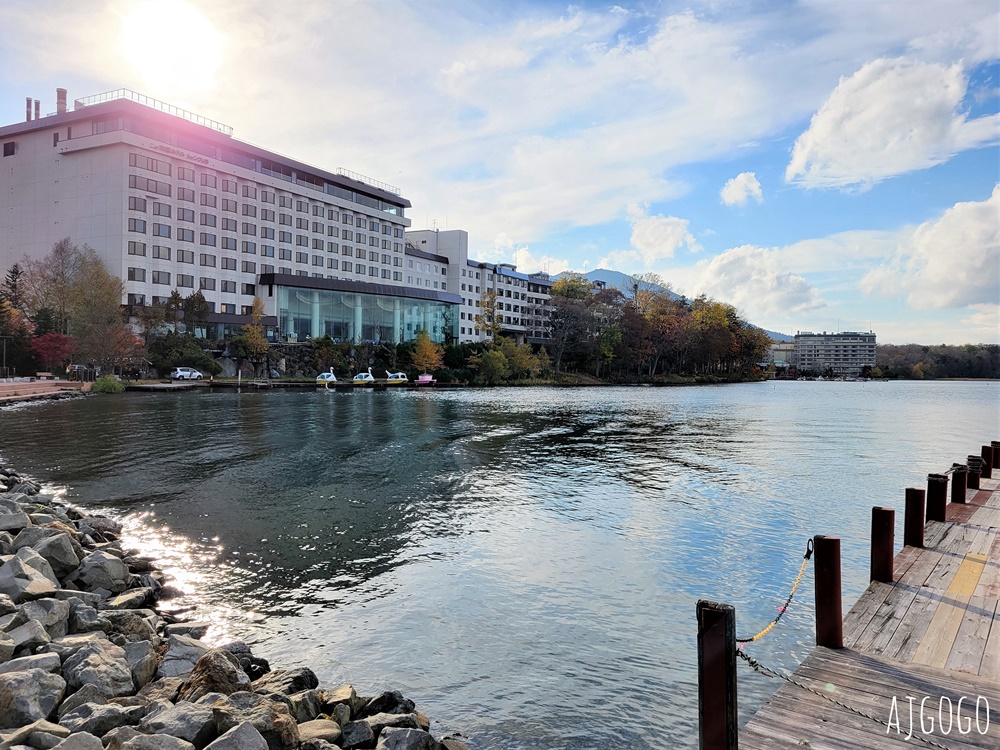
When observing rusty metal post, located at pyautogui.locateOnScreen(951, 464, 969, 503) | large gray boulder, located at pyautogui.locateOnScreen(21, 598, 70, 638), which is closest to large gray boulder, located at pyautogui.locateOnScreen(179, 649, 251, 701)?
large gray boulder, located at pyautogui.locateOnScreen(21, 598, 70, 638)

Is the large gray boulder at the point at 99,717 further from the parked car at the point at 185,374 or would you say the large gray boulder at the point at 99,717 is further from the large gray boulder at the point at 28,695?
the parked car at the point at 185,374

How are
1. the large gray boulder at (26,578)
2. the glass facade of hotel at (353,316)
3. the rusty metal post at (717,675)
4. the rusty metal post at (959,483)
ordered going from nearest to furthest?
the rusty metal post at (717,675), the large gray boulder at (26,578), the rusty metal post at (959,483), the glass facade of hotel at (353,316)

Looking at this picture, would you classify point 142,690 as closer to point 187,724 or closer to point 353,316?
point 187,724

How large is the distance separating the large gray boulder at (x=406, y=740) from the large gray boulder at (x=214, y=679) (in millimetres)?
1656

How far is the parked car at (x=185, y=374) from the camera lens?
228 ft

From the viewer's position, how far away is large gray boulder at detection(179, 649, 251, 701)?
631cm

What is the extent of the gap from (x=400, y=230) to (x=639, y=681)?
114 metres

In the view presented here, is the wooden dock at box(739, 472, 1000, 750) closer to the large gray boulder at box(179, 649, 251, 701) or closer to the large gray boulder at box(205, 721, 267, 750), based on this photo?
the large gray boulder at box(205, 721, 267, 750)

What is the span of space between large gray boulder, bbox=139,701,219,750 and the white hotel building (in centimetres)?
Result: 7775

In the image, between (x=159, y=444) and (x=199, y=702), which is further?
(x=159, y=444)

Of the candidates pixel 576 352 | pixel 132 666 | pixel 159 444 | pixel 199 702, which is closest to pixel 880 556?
pixel 199 702

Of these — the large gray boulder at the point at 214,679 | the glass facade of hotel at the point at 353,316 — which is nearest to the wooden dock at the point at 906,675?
the large gray boulder at the point at 214,679

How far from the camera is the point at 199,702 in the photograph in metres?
5.83

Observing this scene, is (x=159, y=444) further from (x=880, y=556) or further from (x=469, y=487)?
(x=880, y=556)
